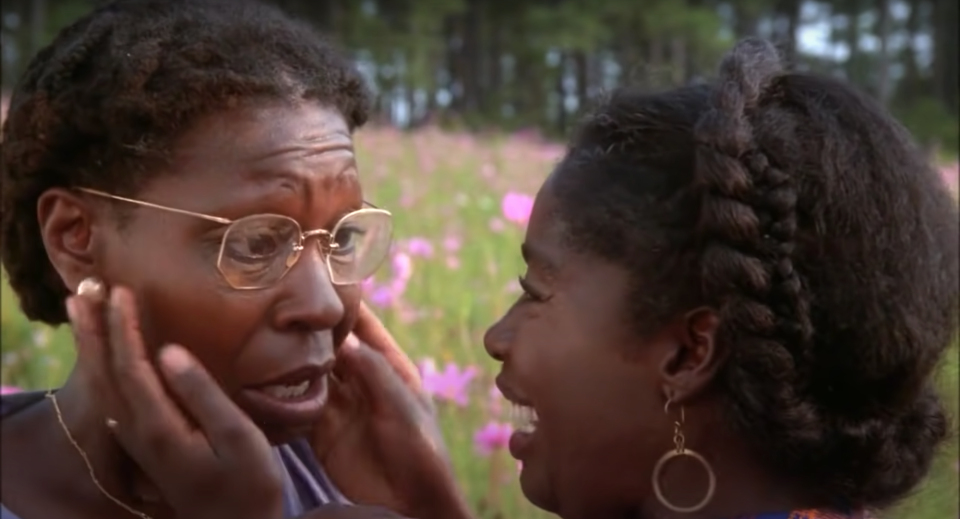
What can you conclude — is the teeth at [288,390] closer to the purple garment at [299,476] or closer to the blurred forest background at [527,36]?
the purple garment at [299,476]

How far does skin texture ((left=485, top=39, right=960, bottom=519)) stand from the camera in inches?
58.4

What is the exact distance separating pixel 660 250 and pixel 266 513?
25.4 inches

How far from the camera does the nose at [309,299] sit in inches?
70.2

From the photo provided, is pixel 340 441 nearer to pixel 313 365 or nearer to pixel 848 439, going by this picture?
pixel 313 365

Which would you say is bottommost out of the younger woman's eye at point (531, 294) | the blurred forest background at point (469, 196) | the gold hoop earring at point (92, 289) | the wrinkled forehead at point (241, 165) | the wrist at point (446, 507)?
the blurred forest background at point (469, 196)

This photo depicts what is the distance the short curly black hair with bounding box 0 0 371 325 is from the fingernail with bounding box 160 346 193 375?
0.29m

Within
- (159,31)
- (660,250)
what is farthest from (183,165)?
(660,250)

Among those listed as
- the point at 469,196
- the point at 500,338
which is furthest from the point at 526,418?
the point at 469,196

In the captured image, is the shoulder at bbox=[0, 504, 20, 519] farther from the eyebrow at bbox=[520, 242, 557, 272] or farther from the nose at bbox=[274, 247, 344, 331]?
the eyebrow at bbox=[520, 242, 557, 272]

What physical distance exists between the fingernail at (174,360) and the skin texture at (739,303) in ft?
1.47

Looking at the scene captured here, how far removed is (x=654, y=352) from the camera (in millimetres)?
1572

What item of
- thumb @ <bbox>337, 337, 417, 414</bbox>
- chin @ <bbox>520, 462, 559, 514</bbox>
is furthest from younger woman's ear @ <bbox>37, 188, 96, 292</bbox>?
chin @ <bbox>520, 462, 559, 514</bbox>

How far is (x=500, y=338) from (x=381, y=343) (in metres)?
0.43

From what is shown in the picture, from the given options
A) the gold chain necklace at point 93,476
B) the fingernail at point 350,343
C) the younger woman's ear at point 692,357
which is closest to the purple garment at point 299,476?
the gold chain necklace at point 93,476
